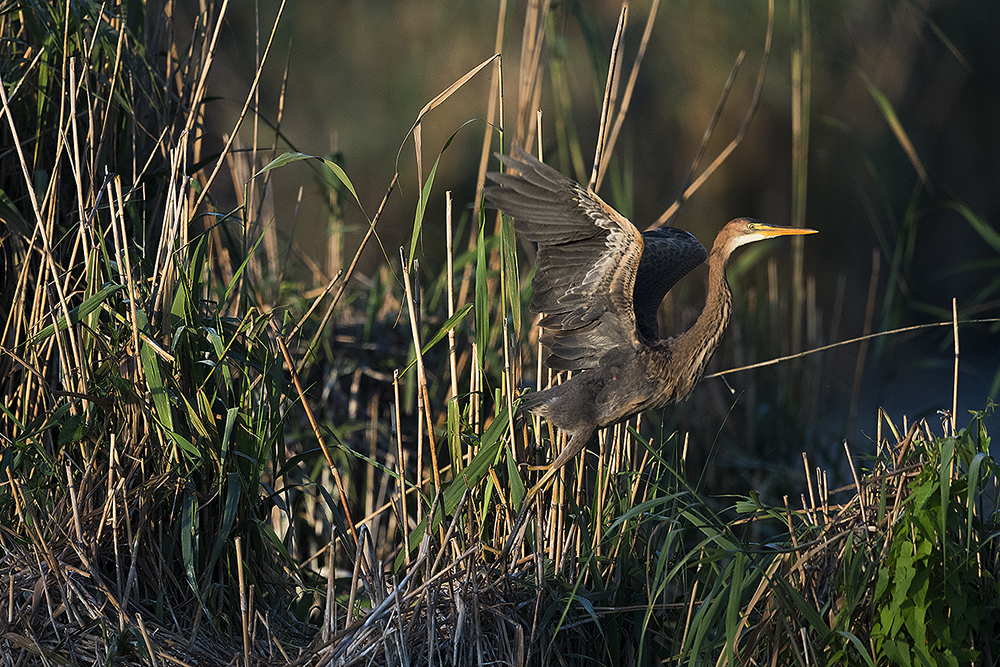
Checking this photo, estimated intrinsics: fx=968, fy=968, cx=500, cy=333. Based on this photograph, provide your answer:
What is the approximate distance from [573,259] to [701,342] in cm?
29

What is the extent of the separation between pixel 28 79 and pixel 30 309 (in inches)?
20.0

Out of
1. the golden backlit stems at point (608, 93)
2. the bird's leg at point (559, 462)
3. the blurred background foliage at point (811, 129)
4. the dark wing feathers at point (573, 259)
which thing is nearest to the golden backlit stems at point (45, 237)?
the dark wing feathers at point (573, 259)

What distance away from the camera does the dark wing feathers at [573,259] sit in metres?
1.73

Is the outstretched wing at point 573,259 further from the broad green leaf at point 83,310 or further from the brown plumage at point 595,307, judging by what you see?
the broad green leaf at point 83,310

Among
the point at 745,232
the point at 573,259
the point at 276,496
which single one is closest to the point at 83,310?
the point at 276,496

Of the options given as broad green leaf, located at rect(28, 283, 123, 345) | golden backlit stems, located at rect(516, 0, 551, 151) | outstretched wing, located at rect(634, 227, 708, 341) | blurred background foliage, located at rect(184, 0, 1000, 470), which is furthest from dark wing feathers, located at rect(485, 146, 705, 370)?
blurred background foliage, located at rect(184, 0, 1000, 470)

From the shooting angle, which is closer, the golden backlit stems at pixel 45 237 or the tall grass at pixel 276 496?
the tall grass at pixel 276 496

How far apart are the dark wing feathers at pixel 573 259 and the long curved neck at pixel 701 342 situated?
0.08m

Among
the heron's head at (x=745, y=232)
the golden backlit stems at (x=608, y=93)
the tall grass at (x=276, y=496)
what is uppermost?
the golden backlit stems at (x=608, y=93)

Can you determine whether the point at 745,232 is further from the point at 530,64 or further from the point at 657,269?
the point at 530,64

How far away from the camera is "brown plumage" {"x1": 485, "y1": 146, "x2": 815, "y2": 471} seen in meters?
1.75

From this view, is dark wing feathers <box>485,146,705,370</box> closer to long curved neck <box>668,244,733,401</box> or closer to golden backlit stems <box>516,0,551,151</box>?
long curved neck <box>668,244,733,401</box>

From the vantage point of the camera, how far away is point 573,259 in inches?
72.6

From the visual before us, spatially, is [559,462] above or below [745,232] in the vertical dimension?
below
